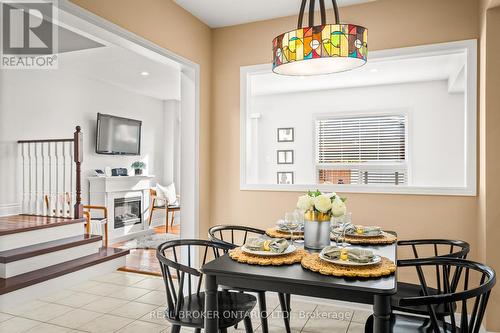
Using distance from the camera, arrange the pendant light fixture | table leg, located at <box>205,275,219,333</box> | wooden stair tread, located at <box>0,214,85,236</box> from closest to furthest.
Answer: table leg, located at <box>205,275,219,333</box>, the pendant light fixture, wooden stair tread, located at <box>0,214,85,236</box>

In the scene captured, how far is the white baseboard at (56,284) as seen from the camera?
342 cm

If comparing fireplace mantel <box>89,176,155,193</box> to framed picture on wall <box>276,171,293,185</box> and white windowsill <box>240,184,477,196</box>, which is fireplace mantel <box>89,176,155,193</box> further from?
white windowsill <box>240,184,477,196</box>

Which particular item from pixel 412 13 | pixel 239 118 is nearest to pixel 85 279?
pixel 239 118

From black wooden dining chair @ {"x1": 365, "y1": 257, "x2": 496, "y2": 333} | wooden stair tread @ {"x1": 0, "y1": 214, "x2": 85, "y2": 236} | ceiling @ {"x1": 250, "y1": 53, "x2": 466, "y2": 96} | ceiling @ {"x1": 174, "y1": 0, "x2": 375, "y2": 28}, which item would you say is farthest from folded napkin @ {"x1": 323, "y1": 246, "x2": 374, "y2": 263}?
wooden stair tread @ {"x1": 0, "y1": 214, "x2": 85, "y2": 236}

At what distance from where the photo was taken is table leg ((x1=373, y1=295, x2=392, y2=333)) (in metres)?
1.48

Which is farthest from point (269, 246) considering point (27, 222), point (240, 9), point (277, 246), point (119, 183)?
point (119, 183)

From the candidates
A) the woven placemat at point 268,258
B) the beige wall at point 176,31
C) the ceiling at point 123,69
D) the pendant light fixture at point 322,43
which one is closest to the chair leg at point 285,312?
the woven placemat at point 268,258

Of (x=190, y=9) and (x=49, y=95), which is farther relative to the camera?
(x=49, y=95)

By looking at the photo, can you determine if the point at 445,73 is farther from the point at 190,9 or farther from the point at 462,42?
the point at 190,9

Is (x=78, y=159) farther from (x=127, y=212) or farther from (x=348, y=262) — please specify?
(x=348, y=262)

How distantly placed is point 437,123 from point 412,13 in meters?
3.43

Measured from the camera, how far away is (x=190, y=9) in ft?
11.3

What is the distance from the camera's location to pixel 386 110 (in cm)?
636

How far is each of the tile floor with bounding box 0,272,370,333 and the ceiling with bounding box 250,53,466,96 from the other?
9.20 feet
